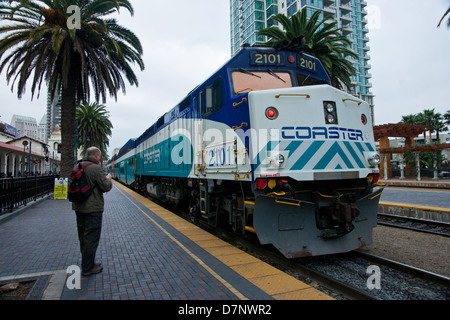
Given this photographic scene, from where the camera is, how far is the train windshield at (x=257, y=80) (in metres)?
5.44

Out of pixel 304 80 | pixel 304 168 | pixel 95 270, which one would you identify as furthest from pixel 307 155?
pixel 95 270

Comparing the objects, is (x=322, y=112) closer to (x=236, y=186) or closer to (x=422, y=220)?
(x=236, y=186)

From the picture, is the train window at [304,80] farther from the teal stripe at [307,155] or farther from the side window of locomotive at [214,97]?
the teal stripe at [307,155]

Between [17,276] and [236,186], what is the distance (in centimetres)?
381

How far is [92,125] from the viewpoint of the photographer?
37.4m

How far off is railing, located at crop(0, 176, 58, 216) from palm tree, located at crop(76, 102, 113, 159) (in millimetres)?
24428

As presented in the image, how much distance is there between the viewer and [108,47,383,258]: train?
4.54 meters

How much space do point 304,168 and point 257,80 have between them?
78.5 inches

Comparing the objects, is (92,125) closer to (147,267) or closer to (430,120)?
(147,267)

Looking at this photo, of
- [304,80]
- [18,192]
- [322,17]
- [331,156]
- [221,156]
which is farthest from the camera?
[322,17]

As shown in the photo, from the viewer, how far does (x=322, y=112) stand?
4754 millimetres

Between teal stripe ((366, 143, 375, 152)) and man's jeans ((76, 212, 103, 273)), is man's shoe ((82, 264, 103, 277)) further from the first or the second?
teal stripe ((366, 143, 375, 152))

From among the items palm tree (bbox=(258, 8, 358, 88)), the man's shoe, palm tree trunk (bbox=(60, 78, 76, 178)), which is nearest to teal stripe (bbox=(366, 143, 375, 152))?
the man's shoe
